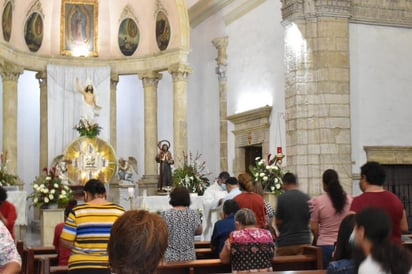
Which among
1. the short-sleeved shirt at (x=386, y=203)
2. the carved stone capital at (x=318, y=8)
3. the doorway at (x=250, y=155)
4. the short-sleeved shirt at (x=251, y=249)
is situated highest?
the carved stone capital at (x=318, y=8)

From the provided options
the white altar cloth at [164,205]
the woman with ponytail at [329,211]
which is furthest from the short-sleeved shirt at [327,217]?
the white altar cloth at [164,205]

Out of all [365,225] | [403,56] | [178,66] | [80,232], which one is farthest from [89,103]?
[365,225]

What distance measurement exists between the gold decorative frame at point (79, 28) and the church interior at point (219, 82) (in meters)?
0.03

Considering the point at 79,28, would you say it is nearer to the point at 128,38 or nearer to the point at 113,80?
the point at 128,38

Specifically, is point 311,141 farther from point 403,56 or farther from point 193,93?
point 193,93

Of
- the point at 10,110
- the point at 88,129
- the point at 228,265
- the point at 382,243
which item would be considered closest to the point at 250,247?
the point at 228,265

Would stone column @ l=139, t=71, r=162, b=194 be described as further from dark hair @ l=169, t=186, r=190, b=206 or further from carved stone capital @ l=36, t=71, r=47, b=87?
dark hair @ l=169, t=186, r=190, b=206

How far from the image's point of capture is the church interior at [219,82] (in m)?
15.3

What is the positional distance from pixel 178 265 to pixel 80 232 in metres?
1.72

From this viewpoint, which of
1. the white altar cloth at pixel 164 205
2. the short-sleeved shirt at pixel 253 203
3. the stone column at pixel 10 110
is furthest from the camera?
the stone column at pixel 10 110

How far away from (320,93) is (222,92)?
7234 mm

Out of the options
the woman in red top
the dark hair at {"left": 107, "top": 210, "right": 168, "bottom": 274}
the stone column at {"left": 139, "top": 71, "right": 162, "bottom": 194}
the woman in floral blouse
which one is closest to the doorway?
the stone column at {"left": 139, "top": 71, "right": 162, "bottom": 194}

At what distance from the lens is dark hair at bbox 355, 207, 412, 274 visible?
3367mm

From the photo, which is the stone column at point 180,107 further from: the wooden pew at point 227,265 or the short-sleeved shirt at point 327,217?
the short-sleeved shirt at point 327,217
